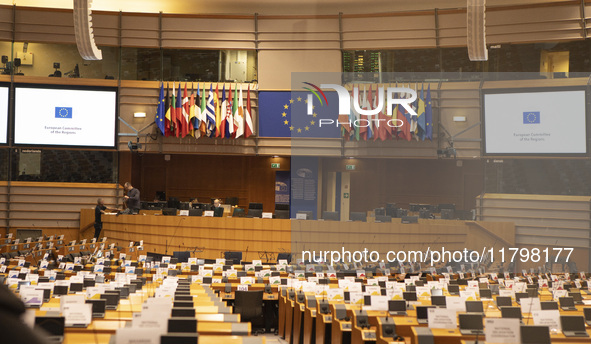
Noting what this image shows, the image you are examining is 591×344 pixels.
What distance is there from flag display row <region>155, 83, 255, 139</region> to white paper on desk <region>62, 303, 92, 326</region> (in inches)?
639

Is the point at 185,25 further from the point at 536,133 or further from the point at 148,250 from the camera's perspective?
the point at 536,133

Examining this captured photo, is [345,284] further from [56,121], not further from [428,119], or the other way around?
[56,121]

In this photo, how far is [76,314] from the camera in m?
7.67

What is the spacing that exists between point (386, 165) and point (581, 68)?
270 inches

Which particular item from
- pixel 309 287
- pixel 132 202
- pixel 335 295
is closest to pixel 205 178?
→ pixel 132 202

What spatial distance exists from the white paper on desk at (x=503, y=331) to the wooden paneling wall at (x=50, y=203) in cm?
1850

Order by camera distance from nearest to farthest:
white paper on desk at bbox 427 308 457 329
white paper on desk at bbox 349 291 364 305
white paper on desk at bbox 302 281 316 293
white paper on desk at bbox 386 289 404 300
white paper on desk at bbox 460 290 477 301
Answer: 1. white paper on desk at bbox 427 308 457 329
2. white paper on desk at bbox 460 290 477 301
3. white paper on desk at bbox 349 291 364 305
4. white paper on desk at bbox 386 289 404 300
5. white paper on desk at bbox 302 281 316 293

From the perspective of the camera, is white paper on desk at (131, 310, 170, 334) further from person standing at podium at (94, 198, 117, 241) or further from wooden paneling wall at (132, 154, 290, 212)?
wooden paneling wall at (132, 154, 290, 212)

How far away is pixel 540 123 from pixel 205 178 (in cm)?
1235

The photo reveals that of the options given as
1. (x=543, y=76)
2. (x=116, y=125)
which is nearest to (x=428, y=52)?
(x=543, y=76)

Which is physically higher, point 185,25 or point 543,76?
point 185,25

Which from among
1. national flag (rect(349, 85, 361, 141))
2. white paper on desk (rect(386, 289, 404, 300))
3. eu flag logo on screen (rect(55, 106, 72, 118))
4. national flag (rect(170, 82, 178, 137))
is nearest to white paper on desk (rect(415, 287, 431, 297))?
white paper on desk (rect(386, 289, 404, 300))

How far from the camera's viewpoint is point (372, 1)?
80.7 ft

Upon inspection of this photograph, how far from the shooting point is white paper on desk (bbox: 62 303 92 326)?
25.1ft
